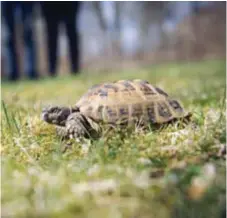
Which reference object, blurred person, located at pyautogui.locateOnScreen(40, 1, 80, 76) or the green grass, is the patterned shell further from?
blurred person, located at pyautogui.locateOnScreen(40, 1, 80, 76)

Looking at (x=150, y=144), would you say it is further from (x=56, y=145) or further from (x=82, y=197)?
(x=82, y=197)

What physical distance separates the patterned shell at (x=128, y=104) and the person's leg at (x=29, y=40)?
1829 centimetres

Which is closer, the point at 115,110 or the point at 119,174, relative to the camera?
the point at 119,174

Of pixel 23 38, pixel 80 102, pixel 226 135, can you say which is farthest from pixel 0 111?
pixel 23 38

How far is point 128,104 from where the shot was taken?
11.3 ft

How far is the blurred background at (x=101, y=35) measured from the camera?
19984mm

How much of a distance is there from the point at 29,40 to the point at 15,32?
302 cm

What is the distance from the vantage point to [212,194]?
2.08m

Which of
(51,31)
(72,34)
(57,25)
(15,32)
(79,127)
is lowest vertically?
(15,32)

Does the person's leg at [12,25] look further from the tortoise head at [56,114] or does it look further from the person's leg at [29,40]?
the tortoise head at [56,114]

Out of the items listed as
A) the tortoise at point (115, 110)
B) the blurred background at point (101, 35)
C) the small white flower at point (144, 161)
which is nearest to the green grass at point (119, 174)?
the small white flower at point (144, 161)

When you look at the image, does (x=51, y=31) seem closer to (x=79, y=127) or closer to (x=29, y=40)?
(x=29, y=40)

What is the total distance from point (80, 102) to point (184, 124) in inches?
27.8

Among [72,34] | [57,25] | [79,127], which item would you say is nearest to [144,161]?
[79,127]
